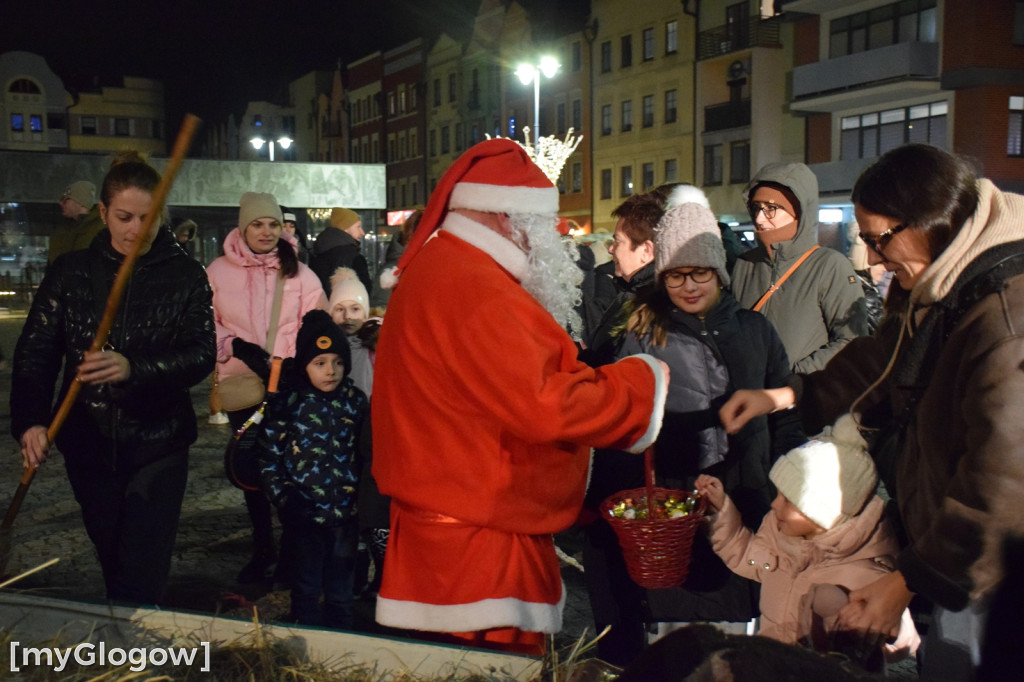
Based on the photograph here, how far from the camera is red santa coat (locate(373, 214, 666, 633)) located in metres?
2.54

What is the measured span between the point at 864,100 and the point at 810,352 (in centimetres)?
3181

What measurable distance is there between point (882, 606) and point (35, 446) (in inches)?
121

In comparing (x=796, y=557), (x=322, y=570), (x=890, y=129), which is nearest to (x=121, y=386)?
(x=322, y=570)

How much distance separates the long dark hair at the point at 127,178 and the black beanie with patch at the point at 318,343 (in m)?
1.06

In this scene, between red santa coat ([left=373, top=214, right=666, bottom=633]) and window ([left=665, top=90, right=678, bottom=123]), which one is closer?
red santa coat ([left=373, top=214, right=666, bottom=633])

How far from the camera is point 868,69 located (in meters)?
32.5

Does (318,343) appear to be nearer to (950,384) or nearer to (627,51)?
(950,384)

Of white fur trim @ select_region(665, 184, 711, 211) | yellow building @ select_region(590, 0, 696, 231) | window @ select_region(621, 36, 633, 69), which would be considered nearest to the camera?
white fur trim @ select_region(665, 184, 711, 211)

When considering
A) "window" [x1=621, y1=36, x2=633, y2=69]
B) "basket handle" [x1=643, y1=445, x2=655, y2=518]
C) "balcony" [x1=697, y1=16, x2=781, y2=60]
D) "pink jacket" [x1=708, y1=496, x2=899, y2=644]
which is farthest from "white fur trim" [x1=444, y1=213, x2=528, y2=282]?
"window" [x1=621, y1=36, x2=633, y2=69]

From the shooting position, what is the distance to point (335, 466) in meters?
4.60

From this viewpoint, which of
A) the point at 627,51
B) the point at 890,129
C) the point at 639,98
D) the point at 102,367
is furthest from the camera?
the point at 627,51

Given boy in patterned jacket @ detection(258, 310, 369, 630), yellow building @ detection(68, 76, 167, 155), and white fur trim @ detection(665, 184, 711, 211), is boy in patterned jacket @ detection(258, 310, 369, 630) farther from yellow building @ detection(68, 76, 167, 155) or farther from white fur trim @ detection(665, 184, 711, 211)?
yellow building @ detection(68, 76, 167, 155)

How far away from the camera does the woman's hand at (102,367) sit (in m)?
3.55

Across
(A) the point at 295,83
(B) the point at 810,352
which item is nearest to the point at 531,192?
(B) the point at 810,352
